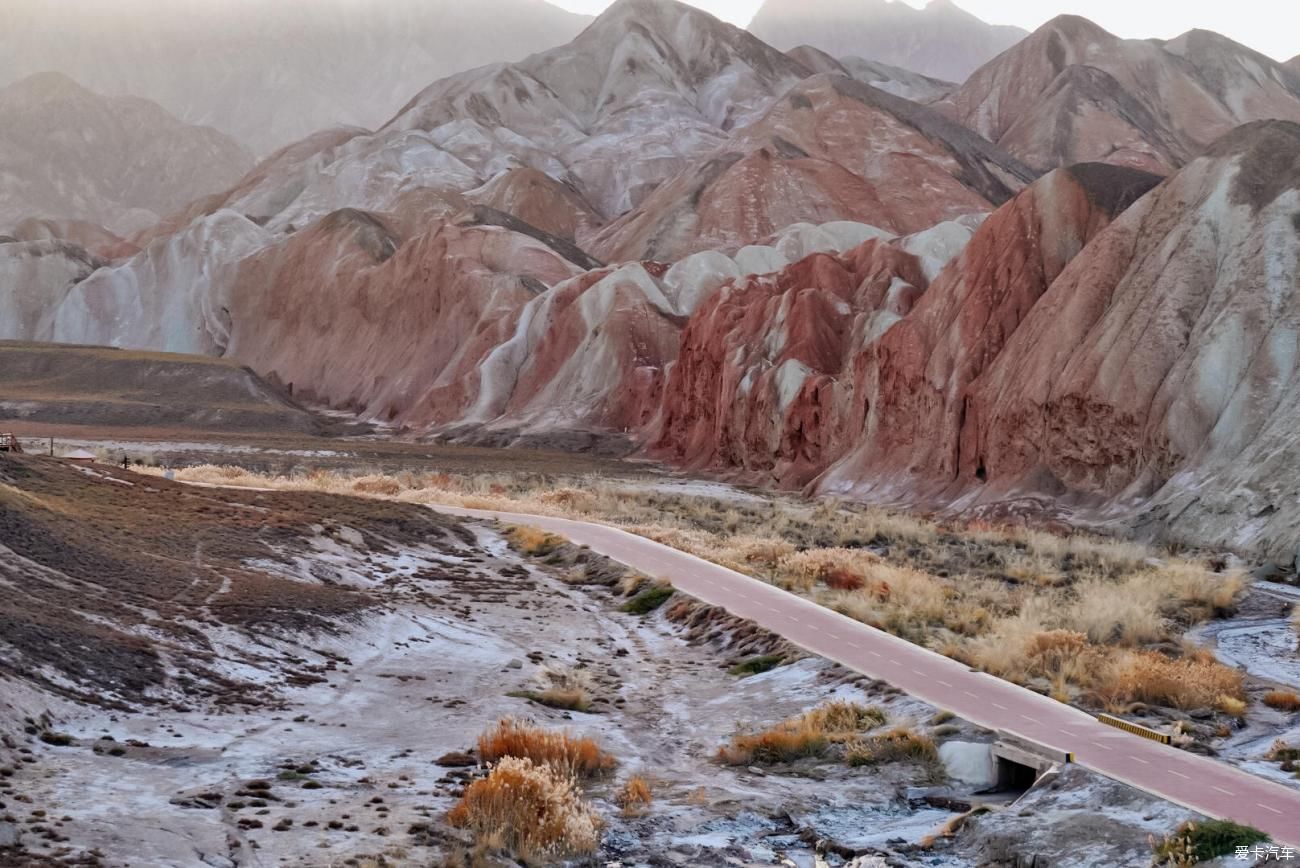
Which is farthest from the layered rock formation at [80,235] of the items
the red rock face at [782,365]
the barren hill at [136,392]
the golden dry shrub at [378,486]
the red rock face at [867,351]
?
the golden dry shrub at [378,486]

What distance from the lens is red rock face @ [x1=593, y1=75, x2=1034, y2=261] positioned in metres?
126

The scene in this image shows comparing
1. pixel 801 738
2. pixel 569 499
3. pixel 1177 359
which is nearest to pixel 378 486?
pixel 569 499

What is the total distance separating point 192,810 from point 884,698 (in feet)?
25.4

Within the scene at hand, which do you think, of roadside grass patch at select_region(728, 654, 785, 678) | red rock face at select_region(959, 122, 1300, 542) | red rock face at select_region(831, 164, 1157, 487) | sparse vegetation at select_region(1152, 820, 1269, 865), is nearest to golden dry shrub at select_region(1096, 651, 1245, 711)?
roadside grass patch at select_region(728, 654, 785, 678)

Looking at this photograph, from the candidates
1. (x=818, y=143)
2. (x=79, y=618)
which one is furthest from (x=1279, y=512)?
(x=818, y=143)

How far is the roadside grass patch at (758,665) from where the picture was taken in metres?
18.0

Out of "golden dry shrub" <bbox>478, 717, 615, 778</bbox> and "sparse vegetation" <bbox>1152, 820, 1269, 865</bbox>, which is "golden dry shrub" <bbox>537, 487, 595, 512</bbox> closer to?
"golden dry shrub" <bbox>478, 717, 615, 778</bbox>

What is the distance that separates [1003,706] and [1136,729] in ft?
5.05

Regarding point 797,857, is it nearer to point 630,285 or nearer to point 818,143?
point 630,285

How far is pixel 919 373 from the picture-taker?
5372 centimetres

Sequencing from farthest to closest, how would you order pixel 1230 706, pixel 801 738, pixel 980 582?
pixel 980 582 → pixel 1230 706 → pixel 801 738

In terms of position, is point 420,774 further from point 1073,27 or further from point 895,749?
point 1073,27

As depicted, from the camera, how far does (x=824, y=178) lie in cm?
13088

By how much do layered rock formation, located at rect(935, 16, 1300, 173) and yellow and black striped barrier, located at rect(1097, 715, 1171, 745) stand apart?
5628 inches
